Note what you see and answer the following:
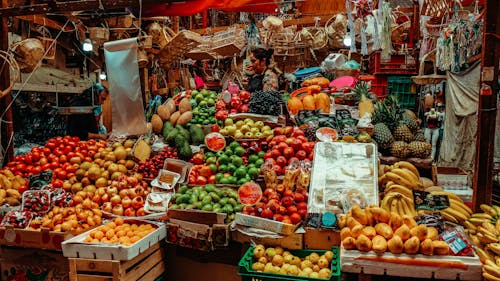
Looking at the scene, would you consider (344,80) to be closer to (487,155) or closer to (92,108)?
(487,155)

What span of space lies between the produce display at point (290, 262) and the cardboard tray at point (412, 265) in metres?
0.30

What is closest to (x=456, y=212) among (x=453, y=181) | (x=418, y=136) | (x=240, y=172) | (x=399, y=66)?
(x=418, y=136)

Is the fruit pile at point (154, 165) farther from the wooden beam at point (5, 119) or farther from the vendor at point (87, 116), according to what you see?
the vendor at point (87, 116)

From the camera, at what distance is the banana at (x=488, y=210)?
3.64 meters

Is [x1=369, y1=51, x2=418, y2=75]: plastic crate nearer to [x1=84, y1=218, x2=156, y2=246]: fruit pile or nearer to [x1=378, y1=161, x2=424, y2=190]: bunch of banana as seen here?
[x1=378, y1=161, x2=424, y2=190]: bunch of banana

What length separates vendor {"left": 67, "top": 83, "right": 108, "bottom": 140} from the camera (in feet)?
30.1

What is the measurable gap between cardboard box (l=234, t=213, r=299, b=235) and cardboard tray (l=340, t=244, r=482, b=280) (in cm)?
73

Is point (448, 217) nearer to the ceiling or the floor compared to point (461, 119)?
nearer to the floor

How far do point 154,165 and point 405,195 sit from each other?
3069 mm

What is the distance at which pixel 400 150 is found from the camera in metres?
5.02

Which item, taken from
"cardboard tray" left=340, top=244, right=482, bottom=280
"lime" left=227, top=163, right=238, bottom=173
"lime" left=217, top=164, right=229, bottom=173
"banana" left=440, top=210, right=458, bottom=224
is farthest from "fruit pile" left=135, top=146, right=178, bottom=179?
"banana" left=440, top=210, right=458, bottom=224

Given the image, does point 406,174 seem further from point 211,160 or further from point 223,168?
point 211,160

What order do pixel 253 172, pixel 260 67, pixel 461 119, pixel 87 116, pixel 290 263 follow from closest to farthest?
pixel 290 263, pixel 253 172, pixel 260 67, pixel 461 119, pixel 87 116

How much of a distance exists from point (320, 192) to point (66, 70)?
7798 mm
